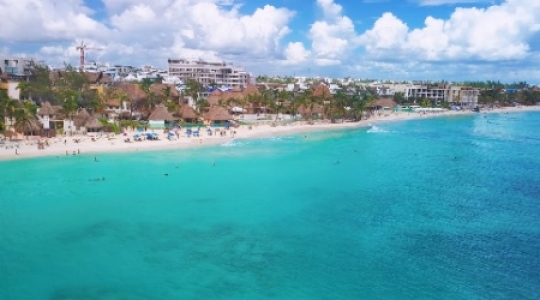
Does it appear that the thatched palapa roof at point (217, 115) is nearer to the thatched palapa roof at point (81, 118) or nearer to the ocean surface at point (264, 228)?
the thatched palapa roof at point (81, 118)

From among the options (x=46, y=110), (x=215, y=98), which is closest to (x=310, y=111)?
(x=215, y=98)

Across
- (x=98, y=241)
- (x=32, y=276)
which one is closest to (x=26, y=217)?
(x=98, y=241)

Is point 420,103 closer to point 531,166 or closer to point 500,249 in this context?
point 531,166

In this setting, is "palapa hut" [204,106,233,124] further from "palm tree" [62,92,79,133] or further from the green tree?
the green tree

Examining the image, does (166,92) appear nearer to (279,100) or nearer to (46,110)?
(279,100)

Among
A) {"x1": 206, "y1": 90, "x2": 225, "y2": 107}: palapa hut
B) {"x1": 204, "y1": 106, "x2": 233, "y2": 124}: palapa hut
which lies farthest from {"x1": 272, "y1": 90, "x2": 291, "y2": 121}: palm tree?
{"x1": 204, "y1": 106, "x2": 233, "y2": 124}: palapa hut
